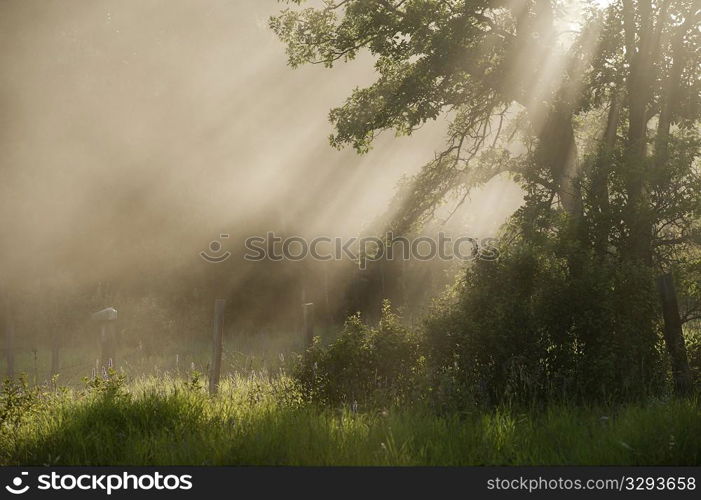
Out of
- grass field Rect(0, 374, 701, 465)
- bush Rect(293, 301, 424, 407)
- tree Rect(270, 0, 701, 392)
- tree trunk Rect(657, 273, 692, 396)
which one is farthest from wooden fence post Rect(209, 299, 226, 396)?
tree trunk Rect(657, 273, 692, 396)

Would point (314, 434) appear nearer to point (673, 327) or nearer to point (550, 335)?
point (550, 335)

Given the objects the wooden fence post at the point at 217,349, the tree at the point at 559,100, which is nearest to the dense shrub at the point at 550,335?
the tree at the point at 559,100

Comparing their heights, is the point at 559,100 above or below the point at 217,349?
above

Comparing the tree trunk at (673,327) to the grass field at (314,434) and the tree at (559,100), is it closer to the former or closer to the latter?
the tree at (559,100)

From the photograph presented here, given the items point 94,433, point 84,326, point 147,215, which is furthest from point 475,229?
point 94,433

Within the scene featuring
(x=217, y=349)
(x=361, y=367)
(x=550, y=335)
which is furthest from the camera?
(x=217, y=349)

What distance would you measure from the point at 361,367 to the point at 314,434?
2576 mm

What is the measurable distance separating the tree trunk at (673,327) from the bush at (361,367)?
387 centimetres

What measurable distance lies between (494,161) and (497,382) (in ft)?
29.1

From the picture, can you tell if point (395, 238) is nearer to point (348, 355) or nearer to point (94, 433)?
point (348, 355)

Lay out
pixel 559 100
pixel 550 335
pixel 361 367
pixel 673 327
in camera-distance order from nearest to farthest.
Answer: pixel 550 335 < pixel 361 367 < pixel 673 327 < pixel 559 100

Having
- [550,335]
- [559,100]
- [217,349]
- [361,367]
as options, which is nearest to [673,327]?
[550,335]

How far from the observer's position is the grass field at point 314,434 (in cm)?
715

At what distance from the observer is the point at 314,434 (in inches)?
307
